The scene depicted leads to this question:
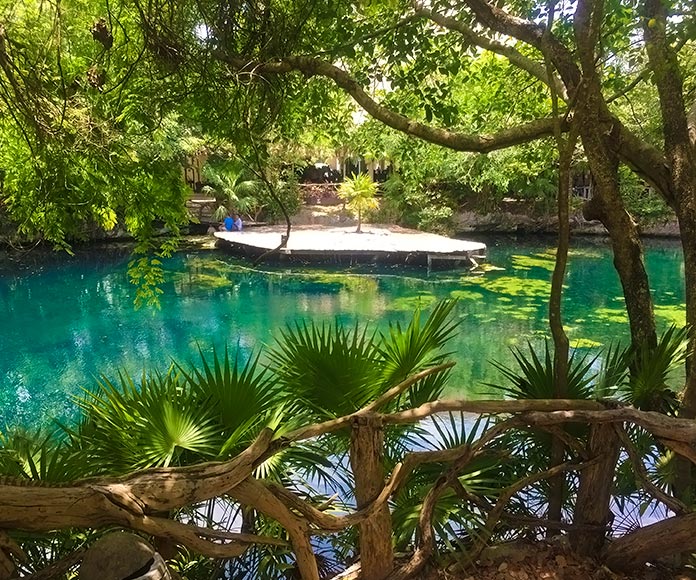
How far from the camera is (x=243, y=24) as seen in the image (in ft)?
11.4

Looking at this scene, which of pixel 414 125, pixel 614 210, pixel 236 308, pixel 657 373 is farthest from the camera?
pixel 236 308

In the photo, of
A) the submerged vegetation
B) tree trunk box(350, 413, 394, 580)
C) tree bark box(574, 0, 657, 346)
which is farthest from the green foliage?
tree trunk box(350, 413, 394, 580)

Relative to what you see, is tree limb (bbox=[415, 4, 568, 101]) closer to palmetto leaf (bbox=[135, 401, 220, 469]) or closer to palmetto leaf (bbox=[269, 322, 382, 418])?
palmetto leaf (bbox=[269, 322, 382, 418])

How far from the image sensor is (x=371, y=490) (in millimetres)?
2037

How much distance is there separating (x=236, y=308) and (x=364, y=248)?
4.50 metres

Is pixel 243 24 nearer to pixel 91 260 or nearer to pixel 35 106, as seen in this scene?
pixel 35 106

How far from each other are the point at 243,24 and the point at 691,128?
2.53 metres

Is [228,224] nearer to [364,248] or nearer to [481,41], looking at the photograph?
[364,248]

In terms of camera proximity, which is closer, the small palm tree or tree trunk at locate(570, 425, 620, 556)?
tree trunk at locate(570, 425, 620, 556)

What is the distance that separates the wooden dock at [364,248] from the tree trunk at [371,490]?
12.9 meters

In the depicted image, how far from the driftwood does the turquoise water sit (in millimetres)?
5179

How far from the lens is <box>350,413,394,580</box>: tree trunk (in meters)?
1.99

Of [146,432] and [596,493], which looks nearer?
[146,432]

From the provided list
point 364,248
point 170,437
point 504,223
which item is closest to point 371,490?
point 170,437
